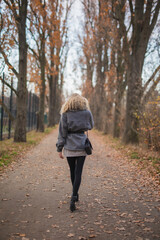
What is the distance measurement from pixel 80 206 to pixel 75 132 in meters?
1.40

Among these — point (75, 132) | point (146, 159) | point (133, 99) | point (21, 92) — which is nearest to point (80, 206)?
point (75, 132)

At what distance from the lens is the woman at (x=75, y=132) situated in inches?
163

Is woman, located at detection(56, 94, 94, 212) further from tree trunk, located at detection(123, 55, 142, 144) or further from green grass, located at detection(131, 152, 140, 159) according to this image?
tree trunk, located at detection(123, 55, 142, 144)

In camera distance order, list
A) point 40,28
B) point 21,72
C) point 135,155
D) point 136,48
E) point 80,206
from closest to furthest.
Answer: point 80,206, point 135,155, point 136,48, point 21,72, point 40,28

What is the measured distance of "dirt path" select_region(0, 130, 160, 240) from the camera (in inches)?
133

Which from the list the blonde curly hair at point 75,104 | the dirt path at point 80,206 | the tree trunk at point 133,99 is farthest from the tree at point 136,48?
the blonde curly hair at point 75,104

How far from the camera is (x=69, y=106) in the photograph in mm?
4195

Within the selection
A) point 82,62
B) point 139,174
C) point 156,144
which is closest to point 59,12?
point 82,62

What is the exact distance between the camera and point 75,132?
421 centimetres

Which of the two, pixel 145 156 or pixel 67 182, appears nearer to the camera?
pixel 67 182

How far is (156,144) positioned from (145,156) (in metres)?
0.62

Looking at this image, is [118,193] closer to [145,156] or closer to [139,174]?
[139,174]

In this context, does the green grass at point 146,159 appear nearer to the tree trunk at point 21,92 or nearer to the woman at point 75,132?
the woman at point 75,132

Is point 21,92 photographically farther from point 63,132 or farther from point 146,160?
point 63,132
